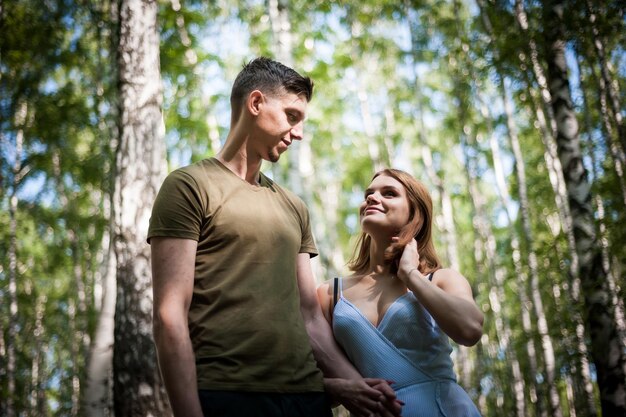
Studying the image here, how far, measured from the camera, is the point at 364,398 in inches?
87.9

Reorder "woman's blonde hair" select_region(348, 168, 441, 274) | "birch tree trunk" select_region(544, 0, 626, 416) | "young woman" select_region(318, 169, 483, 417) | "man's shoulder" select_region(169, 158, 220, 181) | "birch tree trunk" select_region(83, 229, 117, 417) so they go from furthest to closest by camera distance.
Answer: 1. "birch tree trunk" select_region(83, 229, 117, 417)
2. "birch tree trunk" select_region(544, 0, 626, 416)
3. "woman's blonde hair" select_region(348, 168, 441, 274)
4. "young woman" select_region(318, 169, 483, 417)
5. "man's shoulder" select_region(169, 158, 220, 181)

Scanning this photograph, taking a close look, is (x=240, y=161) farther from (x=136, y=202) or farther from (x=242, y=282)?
(x=136, y=202)

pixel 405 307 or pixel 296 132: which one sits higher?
pixel 296 132

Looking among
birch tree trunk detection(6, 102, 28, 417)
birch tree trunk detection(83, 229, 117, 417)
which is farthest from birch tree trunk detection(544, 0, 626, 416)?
birch tree trunk detection(6, 102, 28, 417)

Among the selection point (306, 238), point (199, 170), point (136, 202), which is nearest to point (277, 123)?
point (199, 170)

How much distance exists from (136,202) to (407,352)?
9.25 ft

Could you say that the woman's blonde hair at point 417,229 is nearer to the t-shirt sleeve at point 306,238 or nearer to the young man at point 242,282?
the t-shirt sleeve at point 306,238

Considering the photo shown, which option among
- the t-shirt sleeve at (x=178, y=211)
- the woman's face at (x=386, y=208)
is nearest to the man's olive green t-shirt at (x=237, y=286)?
the t-shirt sleeve at (x=178, y=211)

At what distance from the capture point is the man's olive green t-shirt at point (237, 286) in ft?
6.22

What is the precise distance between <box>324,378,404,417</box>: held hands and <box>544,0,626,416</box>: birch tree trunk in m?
3.70

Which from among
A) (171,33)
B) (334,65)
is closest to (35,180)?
(171,33)

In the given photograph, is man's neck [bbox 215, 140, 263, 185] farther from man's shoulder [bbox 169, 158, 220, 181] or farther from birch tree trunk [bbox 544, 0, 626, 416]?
birch tree trunk [bbox 544, 0, 626, 416]

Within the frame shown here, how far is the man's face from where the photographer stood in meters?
2.22

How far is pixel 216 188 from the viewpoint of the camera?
2.09 m
